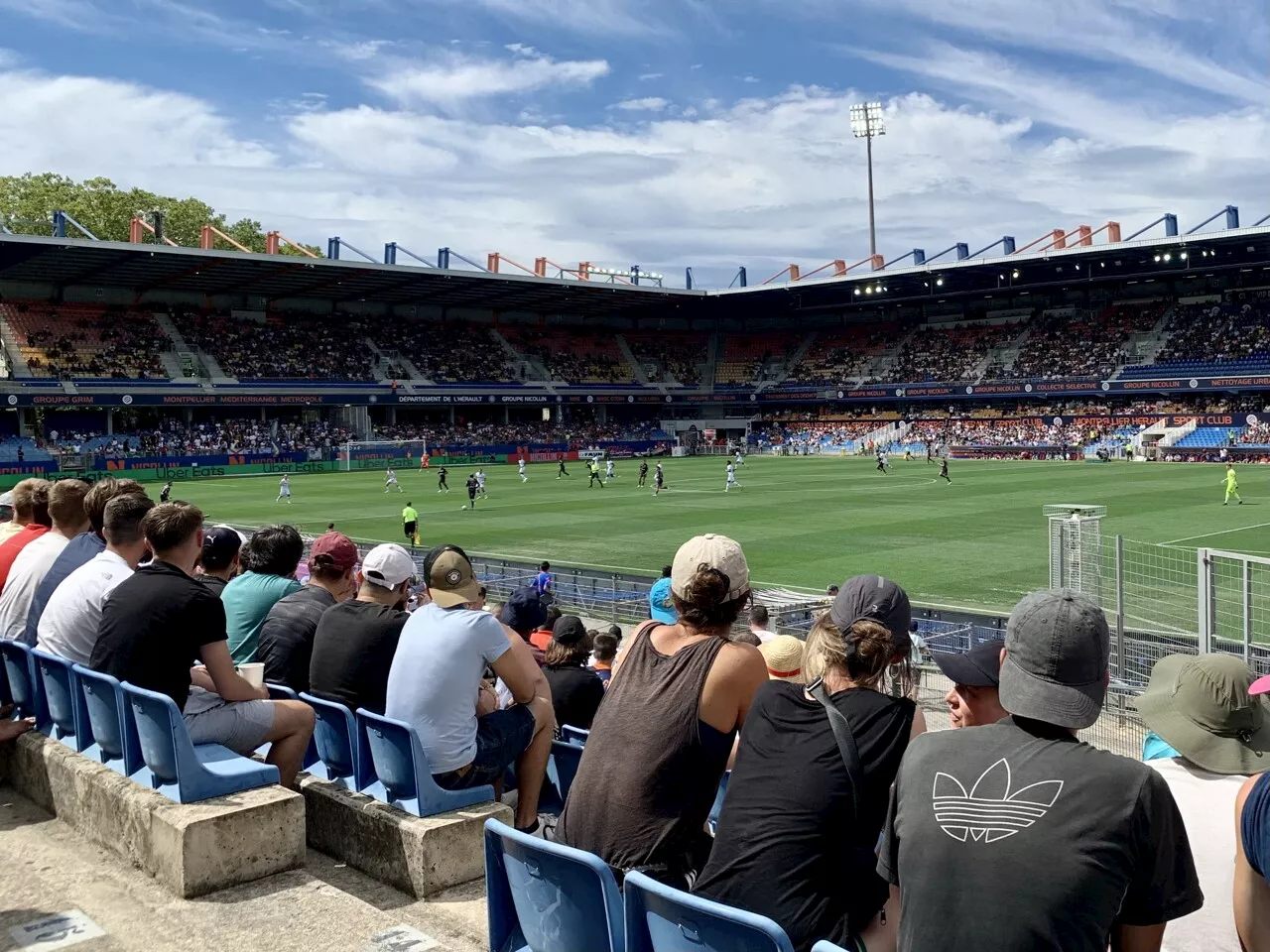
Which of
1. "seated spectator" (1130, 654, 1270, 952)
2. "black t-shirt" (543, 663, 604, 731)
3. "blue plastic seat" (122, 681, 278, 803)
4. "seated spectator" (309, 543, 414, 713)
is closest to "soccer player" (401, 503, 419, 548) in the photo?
"black t-shirt" (543, 663, 604, 731)

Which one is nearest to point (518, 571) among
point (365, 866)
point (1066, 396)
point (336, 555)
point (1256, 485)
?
point (336, 555)

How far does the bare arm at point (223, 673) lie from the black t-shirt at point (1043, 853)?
161 inches

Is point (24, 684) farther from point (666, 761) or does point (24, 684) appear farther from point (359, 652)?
point (666, 761)

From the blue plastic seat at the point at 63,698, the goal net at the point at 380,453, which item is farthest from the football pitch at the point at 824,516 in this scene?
the blue plastic seat at the point at 63,698

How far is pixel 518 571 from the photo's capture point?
19.3m

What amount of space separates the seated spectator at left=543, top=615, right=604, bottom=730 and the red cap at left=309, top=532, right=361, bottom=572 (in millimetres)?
1507

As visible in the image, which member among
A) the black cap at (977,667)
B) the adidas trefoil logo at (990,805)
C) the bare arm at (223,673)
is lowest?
the bare arm at (223,673)

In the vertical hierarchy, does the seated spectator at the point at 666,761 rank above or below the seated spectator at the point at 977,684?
below

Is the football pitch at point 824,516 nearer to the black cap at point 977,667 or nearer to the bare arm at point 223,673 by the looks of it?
the bare arm at point 223,673

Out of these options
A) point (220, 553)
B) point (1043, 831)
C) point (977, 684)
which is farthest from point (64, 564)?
point (1043, 831)

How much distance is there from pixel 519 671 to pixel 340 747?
4.57ft

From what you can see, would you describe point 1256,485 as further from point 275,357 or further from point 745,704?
point 275,357

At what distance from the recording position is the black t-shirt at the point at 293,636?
6785mm

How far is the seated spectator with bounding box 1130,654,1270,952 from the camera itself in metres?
3.19
